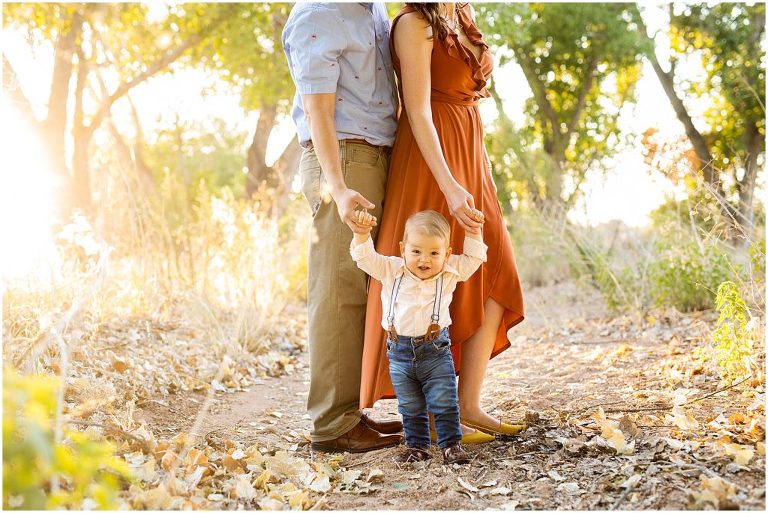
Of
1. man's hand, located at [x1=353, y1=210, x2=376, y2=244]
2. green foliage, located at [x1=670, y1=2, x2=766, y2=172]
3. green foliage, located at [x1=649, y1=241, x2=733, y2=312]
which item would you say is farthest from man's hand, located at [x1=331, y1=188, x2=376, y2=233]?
green foliage, located at [x1=670, y1=2, x2=766, y2=172]

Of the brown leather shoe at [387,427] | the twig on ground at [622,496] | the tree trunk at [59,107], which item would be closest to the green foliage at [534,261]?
the tree trunk at [59,107]

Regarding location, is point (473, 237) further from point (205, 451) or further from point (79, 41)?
point (79, 41)

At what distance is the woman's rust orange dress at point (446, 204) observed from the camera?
291 cm

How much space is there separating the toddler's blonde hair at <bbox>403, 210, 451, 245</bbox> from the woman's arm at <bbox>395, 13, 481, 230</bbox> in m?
0.06

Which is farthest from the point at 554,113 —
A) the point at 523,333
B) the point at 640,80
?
the point at 523,333

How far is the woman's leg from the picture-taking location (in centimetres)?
298

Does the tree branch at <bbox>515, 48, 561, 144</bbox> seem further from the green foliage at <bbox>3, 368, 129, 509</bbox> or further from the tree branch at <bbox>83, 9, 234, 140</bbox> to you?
the green foliage at <bbox>3, 368, 129, 509</bbox>

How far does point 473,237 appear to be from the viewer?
277 centimetres

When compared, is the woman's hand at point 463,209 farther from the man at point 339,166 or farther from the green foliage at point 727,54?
the green foliage at point 727,54

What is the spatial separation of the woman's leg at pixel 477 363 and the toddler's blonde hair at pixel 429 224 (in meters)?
0.45

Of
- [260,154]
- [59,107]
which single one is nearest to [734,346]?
[59,107]

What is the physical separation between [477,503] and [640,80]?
40.3 feet

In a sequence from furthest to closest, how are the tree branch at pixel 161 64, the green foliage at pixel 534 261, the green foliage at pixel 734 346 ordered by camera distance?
1. the tree branch at pixel 161 64
2. the green foliage at pixel 534 261
3. the green foliage at pixel 734 346

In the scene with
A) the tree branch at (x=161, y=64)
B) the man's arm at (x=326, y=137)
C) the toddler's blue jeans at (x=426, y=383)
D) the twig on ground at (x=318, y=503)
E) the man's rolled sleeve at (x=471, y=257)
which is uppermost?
the tree branch at (x=161, y=64)
